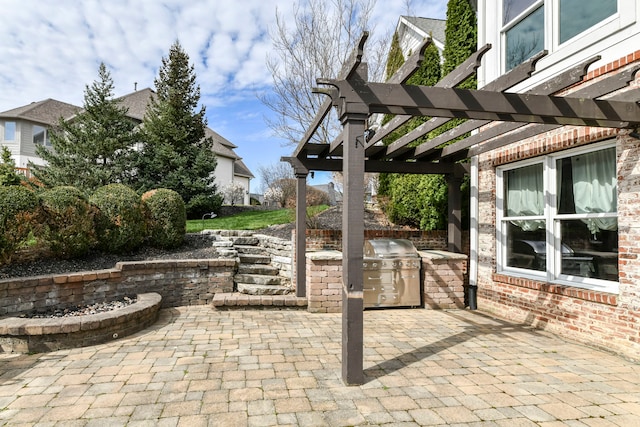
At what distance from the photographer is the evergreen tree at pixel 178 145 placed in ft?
40.3

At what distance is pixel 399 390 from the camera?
2.85m

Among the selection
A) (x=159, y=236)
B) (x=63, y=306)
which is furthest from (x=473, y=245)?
(x=63, y=306)

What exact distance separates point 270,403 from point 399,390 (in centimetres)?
103

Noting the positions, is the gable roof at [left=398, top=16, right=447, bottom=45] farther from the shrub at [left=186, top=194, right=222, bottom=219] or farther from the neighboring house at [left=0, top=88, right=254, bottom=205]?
the neighboring house at [left=0, top=88, right=254, bottom=205]

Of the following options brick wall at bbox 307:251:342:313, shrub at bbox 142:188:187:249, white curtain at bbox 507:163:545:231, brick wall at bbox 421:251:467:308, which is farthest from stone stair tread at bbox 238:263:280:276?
white curtain at bbox 507:163:545:231

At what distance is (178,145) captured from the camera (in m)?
12.8

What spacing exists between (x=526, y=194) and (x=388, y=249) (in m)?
2.16

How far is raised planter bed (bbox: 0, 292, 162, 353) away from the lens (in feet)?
12.0

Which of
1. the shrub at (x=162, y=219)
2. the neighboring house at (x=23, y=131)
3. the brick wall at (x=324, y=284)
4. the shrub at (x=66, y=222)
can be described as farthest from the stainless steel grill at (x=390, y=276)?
the neighboring house at (x=23, y=131)

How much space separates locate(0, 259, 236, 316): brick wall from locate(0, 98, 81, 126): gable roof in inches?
728

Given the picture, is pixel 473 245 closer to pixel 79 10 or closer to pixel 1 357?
pixel 1 357

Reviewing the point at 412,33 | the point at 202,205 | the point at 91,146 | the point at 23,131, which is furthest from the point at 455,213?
the point at 23,131

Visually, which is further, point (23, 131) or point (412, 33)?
point (23, 131)

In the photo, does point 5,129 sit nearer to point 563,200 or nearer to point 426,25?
point 426,25
